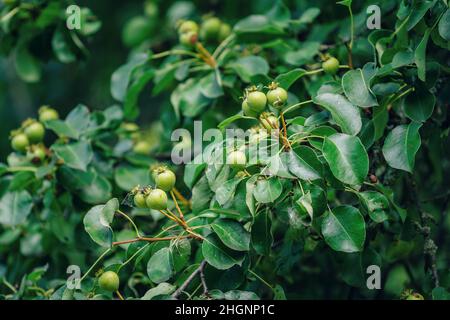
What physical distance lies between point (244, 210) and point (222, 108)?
69 cm

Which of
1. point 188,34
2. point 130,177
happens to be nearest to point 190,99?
point 188,34

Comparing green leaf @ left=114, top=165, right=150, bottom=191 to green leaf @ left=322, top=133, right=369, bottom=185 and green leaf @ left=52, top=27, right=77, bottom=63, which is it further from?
green leaf @ left=322, top=133, right=369, bottom=185

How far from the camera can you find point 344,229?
1525 mm

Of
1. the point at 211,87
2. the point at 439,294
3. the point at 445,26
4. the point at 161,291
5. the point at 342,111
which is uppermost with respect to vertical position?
the point at 445,26

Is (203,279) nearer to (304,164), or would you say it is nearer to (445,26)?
(304,164)

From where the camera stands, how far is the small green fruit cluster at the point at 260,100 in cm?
154

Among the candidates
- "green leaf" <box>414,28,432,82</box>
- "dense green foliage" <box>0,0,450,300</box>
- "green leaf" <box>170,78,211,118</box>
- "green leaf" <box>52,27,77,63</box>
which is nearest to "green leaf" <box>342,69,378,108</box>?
"dense green foliage" <box>0,0,450,300</box>

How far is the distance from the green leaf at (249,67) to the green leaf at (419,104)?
1.62ft

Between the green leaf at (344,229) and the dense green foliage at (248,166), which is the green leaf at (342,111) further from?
the green leaf at (344,229)

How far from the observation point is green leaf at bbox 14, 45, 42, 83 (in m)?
2.53

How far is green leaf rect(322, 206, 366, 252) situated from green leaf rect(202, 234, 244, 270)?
210mm

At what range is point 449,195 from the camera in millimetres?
1983

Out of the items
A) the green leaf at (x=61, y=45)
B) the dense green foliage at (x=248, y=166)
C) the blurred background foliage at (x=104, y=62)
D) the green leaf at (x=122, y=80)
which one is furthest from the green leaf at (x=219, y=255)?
the blurred background foliage at (x=104, y=62)

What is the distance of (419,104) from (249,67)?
589mm
